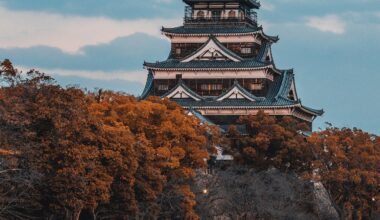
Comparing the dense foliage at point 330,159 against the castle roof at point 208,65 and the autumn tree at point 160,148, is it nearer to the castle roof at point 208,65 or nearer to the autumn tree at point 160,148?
the autumn tree at point 160,148

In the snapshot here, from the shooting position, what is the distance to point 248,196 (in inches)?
2208

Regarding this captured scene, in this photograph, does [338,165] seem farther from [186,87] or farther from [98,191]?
[98,191]

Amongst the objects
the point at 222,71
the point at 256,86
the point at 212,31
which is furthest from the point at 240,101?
the point at 212,31

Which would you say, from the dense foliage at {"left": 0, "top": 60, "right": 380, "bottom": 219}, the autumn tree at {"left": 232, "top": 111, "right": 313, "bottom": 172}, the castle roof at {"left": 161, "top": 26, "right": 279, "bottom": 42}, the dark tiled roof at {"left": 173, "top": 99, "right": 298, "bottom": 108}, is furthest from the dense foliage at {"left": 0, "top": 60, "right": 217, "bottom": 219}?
the castle roof at {"left": 161, "top": 26, "right": 279, "bottom": 42}

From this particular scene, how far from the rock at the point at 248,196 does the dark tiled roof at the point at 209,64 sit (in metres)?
17.1

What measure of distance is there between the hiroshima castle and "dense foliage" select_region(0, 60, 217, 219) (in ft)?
77.5

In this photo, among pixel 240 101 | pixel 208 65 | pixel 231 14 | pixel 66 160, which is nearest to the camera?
pixel 66 160

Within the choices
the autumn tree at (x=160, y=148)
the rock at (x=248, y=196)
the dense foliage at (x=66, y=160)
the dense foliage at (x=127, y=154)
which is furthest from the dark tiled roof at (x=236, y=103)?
the dense foliage at (x=66, y=160)

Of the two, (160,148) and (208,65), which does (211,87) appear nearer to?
(208,65)

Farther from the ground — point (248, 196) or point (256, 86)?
point (256, 86)

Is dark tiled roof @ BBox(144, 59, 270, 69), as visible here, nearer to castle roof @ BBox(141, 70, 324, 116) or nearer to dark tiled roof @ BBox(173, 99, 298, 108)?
castle roof @ BBox(141, 70, 324, 116)

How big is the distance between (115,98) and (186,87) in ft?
64.6

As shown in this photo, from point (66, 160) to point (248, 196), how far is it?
665 inches

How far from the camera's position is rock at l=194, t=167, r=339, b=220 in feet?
180
